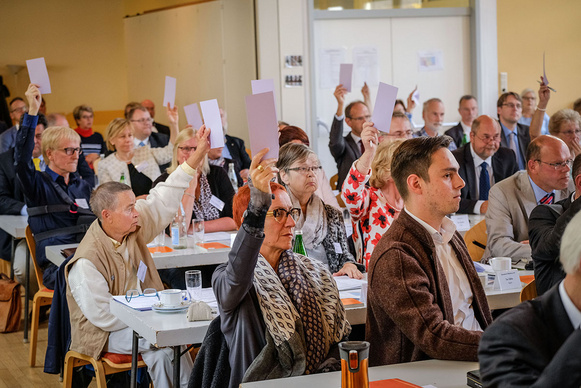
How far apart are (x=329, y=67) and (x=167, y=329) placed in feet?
23.8

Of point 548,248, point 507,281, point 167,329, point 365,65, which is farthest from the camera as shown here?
point 365,65

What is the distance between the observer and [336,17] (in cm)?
1001

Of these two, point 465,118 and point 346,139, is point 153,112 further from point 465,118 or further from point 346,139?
point 465,118

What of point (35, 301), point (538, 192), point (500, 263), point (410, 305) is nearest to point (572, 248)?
point (410, 305)

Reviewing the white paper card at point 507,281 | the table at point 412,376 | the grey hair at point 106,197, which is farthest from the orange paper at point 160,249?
the table at point 412,376

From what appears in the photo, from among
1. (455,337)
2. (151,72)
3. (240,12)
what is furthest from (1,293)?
(151,72)

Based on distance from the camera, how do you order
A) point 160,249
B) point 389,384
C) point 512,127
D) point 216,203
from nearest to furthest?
point 389,384, point 160,249, point 216,203, point 512,127

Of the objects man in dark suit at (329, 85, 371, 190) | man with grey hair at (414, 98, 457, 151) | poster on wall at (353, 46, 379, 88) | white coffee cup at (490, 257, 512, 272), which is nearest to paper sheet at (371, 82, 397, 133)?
white coffee cup at (490, 257, 512, 272)

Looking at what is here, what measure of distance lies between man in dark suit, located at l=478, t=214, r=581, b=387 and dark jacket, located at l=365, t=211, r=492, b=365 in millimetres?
864

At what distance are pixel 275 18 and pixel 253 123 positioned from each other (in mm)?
7279

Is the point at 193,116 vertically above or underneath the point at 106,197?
above

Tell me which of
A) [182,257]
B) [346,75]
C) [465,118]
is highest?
[346,75]

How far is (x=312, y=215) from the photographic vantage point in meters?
4.54

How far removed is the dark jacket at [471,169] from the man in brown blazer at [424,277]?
3543 mm
